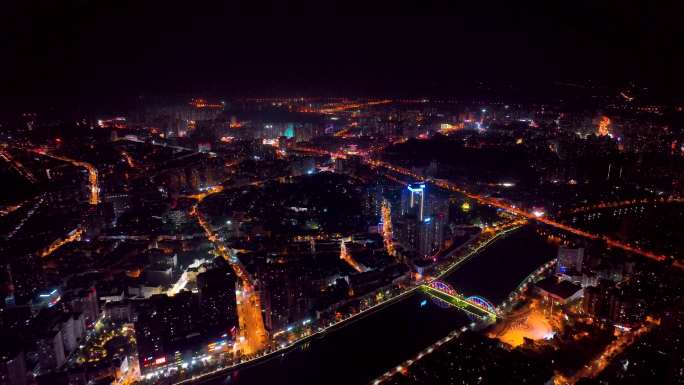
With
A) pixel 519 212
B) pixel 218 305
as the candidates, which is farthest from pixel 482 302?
pixel 519 212

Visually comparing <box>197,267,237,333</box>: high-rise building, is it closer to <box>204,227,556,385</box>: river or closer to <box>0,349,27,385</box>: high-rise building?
<box>204,227,556,385</box>: river

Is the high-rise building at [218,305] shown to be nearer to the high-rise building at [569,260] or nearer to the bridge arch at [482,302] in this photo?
the bridge arch at [482,302]

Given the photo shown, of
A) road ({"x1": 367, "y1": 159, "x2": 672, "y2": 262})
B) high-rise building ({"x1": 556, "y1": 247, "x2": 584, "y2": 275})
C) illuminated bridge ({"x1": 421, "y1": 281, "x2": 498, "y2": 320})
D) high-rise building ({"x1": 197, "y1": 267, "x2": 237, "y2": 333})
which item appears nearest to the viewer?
Result: high-rise building ({"x1": 197, "y1": 267, "x2": 237, "y2": 333})

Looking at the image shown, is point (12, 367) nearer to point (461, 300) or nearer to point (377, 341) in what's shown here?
point (377, 341)

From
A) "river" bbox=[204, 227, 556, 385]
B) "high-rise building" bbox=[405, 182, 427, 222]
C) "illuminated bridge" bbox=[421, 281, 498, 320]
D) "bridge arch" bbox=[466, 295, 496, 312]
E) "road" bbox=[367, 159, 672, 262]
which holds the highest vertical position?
"high-rise building" bbox=[405, 182, 427, 222]

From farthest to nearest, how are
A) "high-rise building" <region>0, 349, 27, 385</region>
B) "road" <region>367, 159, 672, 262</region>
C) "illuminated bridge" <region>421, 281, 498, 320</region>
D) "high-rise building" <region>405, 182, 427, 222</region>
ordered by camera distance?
1. "high-rise building" <region>405, 182, 427, 222</region>
2. "road" <region>367, 159, 672, 262</region>
3. "illuminated bridge" <region>421, 281, 498, 320</region>
4. "high-rise building" <region>0, 349, 27, 385</region>

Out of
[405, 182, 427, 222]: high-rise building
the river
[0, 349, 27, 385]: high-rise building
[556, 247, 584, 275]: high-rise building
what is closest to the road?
[556, 247, 584, 275]: high-rise building
